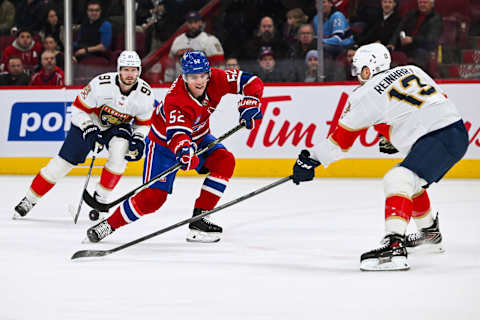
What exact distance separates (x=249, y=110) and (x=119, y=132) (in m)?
1.17

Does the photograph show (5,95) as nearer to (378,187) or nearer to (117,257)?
(378,187)

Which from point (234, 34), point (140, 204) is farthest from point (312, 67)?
point (140, 204)

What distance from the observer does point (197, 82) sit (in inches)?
172

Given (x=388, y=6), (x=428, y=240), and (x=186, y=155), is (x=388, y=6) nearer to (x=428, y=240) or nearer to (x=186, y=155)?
(x=428, y=240)

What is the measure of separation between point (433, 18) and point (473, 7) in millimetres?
375

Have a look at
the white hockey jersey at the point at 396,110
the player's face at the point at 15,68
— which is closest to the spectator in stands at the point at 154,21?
the player's face at the point at 15,68

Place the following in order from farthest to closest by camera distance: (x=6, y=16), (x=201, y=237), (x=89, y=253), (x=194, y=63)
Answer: (x=6, y=16), (x=201, y=237), (x=194, y=63), (x=89, y=253)

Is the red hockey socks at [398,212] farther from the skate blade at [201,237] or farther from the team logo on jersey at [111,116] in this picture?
the team logo on jersey at [111,116]

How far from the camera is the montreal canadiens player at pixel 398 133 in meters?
3.58

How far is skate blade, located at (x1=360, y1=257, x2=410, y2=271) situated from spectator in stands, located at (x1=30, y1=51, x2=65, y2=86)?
5.63 metres

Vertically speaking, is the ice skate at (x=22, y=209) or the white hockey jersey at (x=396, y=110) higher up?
the white hockey jersey at (x=396, y=110)

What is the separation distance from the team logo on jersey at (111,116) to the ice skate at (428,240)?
223cm

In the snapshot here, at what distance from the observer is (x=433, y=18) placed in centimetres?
768

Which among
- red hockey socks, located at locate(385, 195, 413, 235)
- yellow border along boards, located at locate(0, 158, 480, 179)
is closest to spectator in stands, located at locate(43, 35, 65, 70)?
yellow border along boards, located at locate(0, 158, 480, 179)
